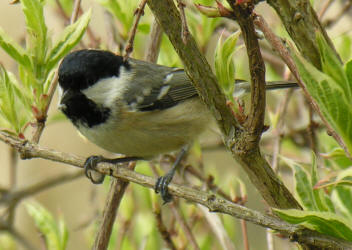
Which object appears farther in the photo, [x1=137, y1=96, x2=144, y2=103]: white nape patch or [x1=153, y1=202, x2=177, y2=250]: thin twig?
[x1=137, y1=96, x2=144, y2=103]: white nape patch

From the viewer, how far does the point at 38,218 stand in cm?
241

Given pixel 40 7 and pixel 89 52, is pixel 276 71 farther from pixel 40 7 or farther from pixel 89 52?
pixel 40 7

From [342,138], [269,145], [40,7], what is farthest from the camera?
[269,145]

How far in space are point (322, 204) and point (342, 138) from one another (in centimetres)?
33

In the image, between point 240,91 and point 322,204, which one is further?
point 240,91

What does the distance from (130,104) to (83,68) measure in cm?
34

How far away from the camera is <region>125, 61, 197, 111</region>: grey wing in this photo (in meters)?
3.00

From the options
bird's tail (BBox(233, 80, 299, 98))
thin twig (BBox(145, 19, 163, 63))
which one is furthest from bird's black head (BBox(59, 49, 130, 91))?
bird's tail (BBox(233, 80, 299, 98))

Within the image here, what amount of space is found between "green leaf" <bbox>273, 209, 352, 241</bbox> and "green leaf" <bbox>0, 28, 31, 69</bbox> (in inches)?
43.6

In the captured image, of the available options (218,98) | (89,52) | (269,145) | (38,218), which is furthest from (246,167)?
(269,145)

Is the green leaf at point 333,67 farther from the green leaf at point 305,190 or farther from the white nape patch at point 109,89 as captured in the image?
the white nape patch at point 109,89

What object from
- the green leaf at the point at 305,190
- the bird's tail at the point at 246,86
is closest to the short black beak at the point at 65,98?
the bird's tail at the point at 246,86

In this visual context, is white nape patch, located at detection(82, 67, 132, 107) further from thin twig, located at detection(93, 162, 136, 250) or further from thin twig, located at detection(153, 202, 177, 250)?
thin twig, located at detection(153, 202, 177, 250)

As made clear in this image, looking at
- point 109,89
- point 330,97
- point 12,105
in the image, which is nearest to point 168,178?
point 109,89
